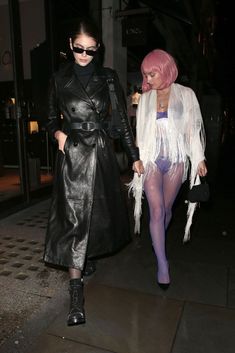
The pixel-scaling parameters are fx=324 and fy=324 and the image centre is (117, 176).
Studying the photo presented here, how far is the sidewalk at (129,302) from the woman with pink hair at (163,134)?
1.09 ft

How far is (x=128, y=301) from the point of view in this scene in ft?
8.83

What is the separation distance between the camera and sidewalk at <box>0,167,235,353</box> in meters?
2.18

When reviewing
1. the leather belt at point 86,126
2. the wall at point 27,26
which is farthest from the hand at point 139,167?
the wall at point 27,26

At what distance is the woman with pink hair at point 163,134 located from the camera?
9.04ft

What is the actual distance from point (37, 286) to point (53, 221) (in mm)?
769

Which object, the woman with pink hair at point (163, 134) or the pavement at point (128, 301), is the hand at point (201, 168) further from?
the pavement at point (128, 301)

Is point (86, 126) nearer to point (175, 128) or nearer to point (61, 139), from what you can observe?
point (61, 139)

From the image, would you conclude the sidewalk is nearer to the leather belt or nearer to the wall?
the leather belt

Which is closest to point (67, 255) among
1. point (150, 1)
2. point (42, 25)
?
point (42, 25)

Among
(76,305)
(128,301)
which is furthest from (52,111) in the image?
(128,301)

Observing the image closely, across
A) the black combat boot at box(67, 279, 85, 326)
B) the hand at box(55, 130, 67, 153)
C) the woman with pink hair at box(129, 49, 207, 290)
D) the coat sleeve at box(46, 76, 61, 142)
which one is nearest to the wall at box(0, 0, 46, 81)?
the coat sleeve at box(46, 76, 61, 142)

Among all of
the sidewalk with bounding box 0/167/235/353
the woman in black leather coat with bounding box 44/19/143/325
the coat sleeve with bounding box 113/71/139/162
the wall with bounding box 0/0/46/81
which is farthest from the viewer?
the wall with bounding box 0/0/46/81

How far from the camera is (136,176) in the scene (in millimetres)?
2992

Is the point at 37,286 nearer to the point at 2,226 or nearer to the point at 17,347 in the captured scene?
the point at 17,347
